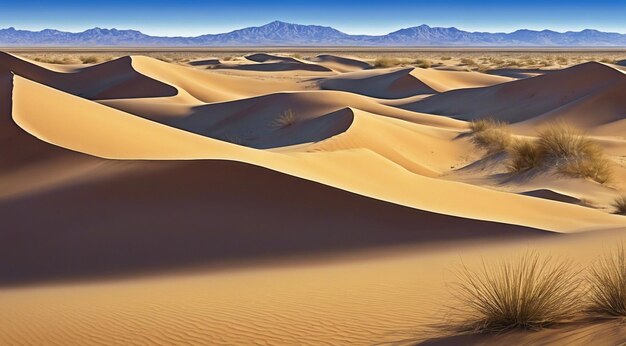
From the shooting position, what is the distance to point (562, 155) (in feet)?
61.0

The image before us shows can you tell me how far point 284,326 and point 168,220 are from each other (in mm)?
4506

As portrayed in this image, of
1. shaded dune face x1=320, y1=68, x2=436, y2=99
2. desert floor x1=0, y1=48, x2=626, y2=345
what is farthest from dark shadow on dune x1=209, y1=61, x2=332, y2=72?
desert floor x1=0, y1=48, x2=626, y2=345

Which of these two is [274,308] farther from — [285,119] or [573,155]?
[285,119]

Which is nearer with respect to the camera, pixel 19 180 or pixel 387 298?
pixel 387 298

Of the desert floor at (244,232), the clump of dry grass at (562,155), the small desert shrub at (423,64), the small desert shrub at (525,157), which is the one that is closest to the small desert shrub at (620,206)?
the desert floor at (244,232)

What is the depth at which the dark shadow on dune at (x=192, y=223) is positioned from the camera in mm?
8742

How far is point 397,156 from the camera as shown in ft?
68.9

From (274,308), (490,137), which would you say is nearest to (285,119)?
(490,137)

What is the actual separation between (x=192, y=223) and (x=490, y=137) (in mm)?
14543

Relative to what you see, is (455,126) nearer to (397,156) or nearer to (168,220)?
(397,156)

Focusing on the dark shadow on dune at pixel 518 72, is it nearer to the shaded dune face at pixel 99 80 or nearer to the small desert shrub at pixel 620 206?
the shaded dune face at pixel 99 80

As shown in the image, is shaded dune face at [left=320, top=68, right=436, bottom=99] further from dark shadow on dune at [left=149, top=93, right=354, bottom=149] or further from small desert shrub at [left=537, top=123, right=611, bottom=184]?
small desert shrub at [left=537, top=123, right=611, bottom=184]

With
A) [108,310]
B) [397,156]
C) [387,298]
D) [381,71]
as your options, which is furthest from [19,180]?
[381,71]

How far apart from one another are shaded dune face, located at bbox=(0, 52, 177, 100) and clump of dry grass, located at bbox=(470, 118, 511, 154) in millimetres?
17383
